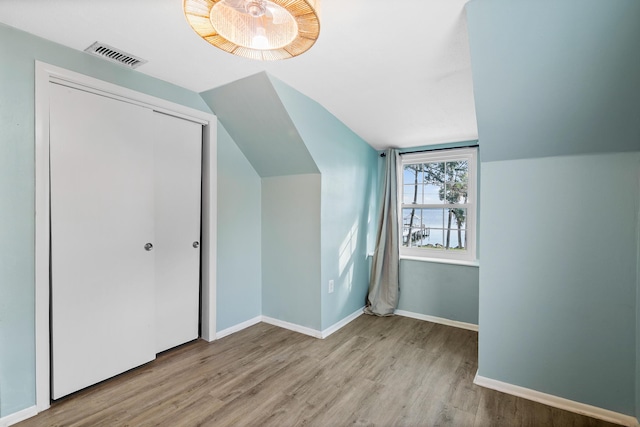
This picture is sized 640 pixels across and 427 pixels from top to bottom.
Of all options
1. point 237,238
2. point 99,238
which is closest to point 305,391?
point 237,238

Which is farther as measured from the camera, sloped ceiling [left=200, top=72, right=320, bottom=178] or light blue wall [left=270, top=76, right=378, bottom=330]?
light blue wall [left=270, top=76, right=378, bottom=330]

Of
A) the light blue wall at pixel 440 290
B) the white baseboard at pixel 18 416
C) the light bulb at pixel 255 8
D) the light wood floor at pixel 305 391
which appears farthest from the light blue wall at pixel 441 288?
the white baseboard at pixel 18 416

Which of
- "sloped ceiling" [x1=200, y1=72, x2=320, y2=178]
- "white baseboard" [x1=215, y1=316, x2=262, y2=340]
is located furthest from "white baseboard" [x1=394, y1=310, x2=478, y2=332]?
"sloped ceiling" [x1=200, y1=72, x2=320, y2=178]

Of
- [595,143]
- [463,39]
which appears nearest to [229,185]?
[463,39]

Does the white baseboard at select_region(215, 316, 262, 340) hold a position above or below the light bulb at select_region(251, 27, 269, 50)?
below

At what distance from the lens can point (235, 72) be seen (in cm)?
230

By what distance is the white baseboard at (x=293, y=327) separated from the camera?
119 inches

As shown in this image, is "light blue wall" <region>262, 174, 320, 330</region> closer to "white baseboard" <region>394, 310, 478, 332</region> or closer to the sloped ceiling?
Answer: the sloped ceiling

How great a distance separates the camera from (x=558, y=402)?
2.01 metres

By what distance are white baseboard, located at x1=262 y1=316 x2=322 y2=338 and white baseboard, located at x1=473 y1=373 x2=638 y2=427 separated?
54.9 inches

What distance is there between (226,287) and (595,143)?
302 cm

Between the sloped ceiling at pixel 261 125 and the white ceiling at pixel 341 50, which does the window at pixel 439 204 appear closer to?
Result: the white ceiling at pixel 341 50

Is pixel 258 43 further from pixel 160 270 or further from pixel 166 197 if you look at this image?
pixel 160 270

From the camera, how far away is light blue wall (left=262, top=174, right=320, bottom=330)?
305cm
